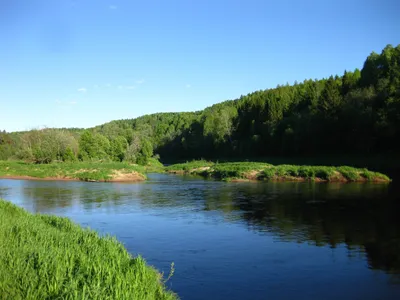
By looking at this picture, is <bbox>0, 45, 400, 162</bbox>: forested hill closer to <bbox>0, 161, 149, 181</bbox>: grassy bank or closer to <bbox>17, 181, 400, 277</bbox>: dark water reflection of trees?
<bbox>0, 161, 149, 181</bbox>: grassy bank

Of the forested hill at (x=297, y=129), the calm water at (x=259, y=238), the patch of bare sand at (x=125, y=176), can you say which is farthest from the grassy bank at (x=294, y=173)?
the forested hill at (x=297, y=129)

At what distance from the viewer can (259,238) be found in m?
19.3

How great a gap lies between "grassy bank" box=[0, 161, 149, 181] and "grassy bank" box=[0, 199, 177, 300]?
4607 centimetres

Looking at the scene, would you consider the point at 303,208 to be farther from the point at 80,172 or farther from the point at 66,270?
the point at 80,172

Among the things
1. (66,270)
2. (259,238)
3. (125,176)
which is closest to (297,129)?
(125,176)

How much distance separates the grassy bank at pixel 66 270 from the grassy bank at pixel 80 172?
46.1m

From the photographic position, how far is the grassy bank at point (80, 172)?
193 ft

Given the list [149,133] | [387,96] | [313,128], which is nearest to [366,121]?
[387,96]

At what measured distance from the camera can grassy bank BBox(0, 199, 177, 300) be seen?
764 cm

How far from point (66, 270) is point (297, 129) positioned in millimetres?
74120

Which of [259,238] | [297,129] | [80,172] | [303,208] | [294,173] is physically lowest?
[259,238]

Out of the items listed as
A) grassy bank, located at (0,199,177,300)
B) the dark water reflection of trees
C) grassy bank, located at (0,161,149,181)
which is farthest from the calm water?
grassy bank, located at (0,161,149,181)

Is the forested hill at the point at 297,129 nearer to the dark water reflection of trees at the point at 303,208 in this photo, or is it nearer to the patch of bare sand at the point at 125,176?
the dark water reflection of trees at the point at 303,208

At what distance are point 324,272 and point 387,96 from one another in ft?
182
